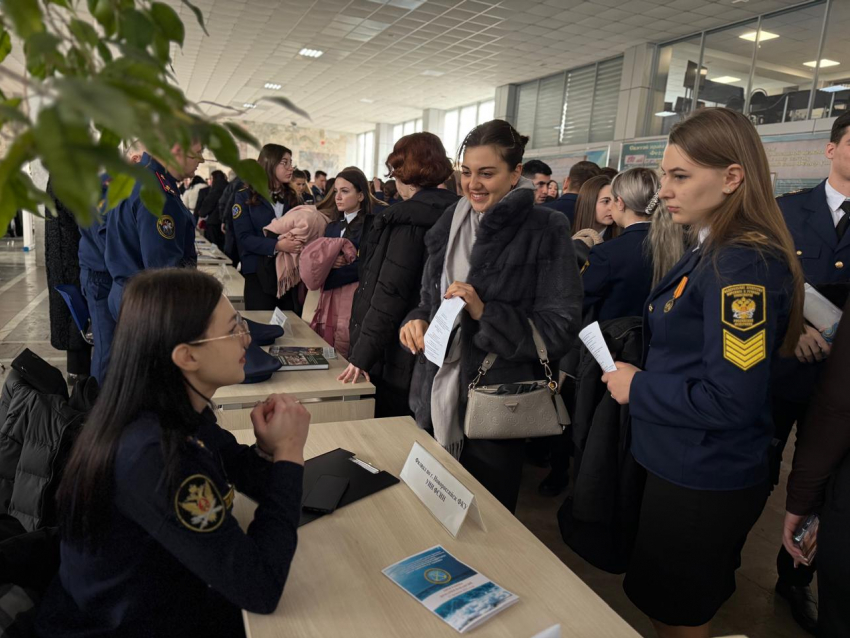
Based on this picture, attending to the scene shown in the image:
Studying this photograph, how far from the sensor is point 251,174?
1.79ft

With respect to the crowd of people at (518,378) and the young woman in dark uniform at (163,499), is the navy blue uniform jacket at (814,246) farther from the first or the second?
the young woman in dark uniform at (163,499)

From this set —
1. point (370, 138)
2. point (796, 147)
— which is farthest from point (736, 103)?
point (370, 138)

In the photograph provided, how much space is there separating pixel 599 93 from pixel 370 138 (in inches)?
497

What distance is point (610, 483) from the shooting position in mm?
1562

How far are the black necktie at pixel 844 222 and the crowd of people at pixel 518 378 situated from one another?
0.02 m

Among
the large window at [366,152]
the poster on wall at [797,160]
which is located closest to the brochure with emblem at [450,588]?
the poster on wall at [797,160]

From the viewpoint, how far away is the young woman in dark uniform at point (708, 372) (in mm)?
1133

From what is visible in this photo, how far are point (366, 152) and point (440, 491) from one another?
20.6 metres

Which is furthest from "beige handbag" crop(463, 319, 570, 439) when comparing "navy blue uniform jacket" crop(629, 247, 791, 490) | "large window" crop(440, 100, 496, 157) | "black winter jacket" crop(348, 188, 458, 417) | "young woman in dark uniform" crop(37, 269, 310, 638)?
"large window" crop(440, 100, 496, 157)

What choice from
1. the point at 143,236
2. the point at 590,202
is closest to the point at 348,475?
the point at 143,236

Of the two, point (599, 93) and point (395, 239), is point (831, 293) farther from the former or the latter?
point (599, 93)

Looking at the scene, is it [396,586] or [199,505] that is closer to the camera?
[199,505]

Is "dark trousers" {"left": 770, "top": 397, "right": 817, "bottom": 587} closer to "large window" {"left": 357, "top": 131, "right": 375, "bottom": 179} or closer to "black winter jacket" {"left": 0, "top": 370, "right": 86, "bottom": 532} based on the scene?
"black winter jacket" {"left": 0, "top": 370, "right": 86, "bottom": 532}

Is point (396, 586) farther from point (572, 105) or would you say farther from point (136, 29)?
point (572, 105)
